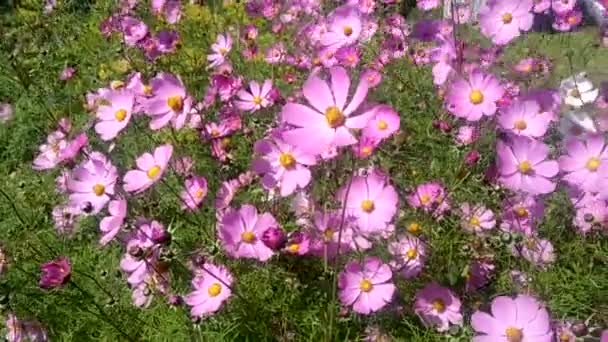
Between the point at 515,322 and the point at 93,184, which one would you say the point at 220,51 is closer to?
the point at 93,184

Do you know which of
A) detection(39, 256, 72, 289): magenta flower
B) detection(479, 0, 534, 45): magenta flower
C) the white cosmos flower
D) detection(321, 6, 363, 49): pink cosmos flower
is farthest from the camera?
the white cosmos flower

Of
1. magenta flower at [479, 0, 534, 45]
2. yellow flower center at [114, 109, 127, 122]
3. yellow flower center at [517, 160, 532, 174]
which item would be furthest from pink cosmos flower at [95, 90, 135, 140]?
magenta flower at [479, 0, 534, 45]

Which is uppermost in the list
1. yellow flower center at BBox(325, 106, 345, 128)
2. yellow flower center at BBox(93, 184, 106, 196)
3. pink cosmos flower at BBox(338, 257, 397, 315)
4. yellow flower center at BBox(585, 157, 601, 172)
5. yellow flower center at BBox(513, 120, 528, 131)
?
yellow flower center at BBox(513, 120, 528, 131)

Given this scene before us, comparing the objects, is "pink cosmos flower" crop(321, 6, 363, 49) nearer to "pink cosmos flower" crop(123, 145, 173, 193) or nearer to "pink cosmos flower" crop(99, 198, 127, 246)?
"pink cosmos flower" crop(123, 145, 173, 193)

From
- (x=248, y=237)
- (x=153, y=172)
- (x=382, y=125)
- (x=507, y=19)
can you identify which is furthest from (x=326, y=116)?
(x=507, y=19)

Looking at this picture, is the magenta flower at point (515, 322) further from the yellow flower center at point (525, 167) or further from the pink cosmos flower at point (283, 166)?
the pink cosmos flower at point (283, 166)

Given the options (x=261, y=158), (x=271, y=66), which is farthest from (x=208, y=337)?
(x=271, y=66)
